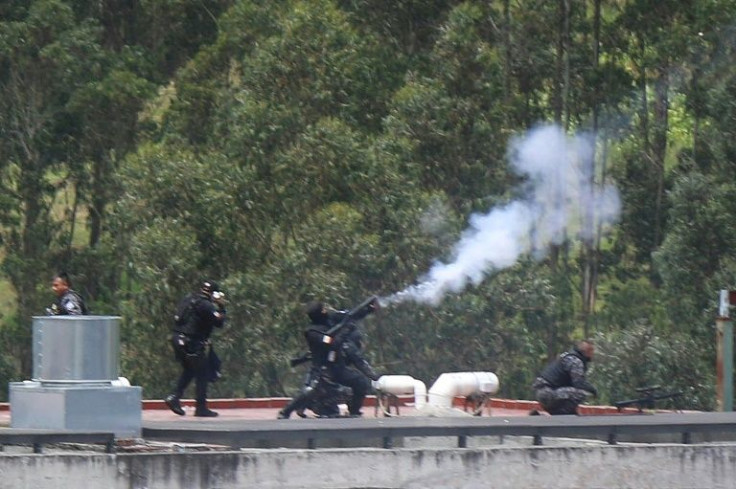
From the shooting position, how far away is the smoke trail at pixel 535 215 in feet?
86.6

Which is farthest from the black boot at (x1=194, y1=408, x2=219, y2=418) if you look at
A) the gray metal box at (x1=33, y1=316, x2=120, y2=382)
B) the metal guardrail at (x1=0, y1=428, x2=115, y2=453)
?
the metal guardrail at (x1=0, y1=428, x2=115, y2=453)

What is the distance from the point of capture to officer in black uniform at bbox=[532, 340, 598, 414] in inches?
644

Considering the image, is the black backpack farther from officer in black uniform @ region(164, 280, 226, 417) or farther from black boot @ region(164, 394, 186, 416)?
black boot @ region(164, 394, 186, 416)

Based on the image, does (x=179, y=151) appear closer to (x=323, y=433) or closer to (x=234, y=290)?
(x=234, y=290)

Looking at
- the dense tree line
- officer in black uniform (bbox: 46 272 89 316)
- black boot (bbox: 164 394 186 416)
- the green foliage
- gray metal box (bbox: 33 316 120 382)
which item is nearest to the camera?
gray metal box (bbox: 33 316 120 382)

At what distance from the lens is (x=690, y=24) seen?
3020 cm

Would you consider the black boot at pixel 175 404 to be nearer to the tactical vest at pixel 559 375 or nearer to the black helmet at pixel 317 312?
the black helmet at pixel 317 312

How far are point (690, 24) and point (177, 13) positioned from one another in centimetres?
1073

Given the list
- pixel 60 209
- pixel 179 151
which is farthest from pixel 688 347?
pixel 60 209

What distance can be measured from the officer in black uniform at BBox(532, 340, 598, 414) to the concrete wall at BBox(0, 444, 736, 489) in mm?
3177

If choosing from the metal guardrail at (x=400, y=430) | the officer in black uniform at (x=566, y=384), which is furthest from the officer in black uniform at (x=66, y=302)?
the officer in black uniform at (x=566, y=384)

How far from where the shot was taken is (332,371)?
53.1ft

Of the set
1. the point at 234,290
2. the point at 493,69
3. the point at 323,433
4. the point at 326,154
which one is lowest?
the point at 323,433

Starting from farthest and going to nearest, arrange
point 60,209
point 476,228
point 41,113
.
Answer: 1. point 60,209
2. point 41,113
3. point 476,228
